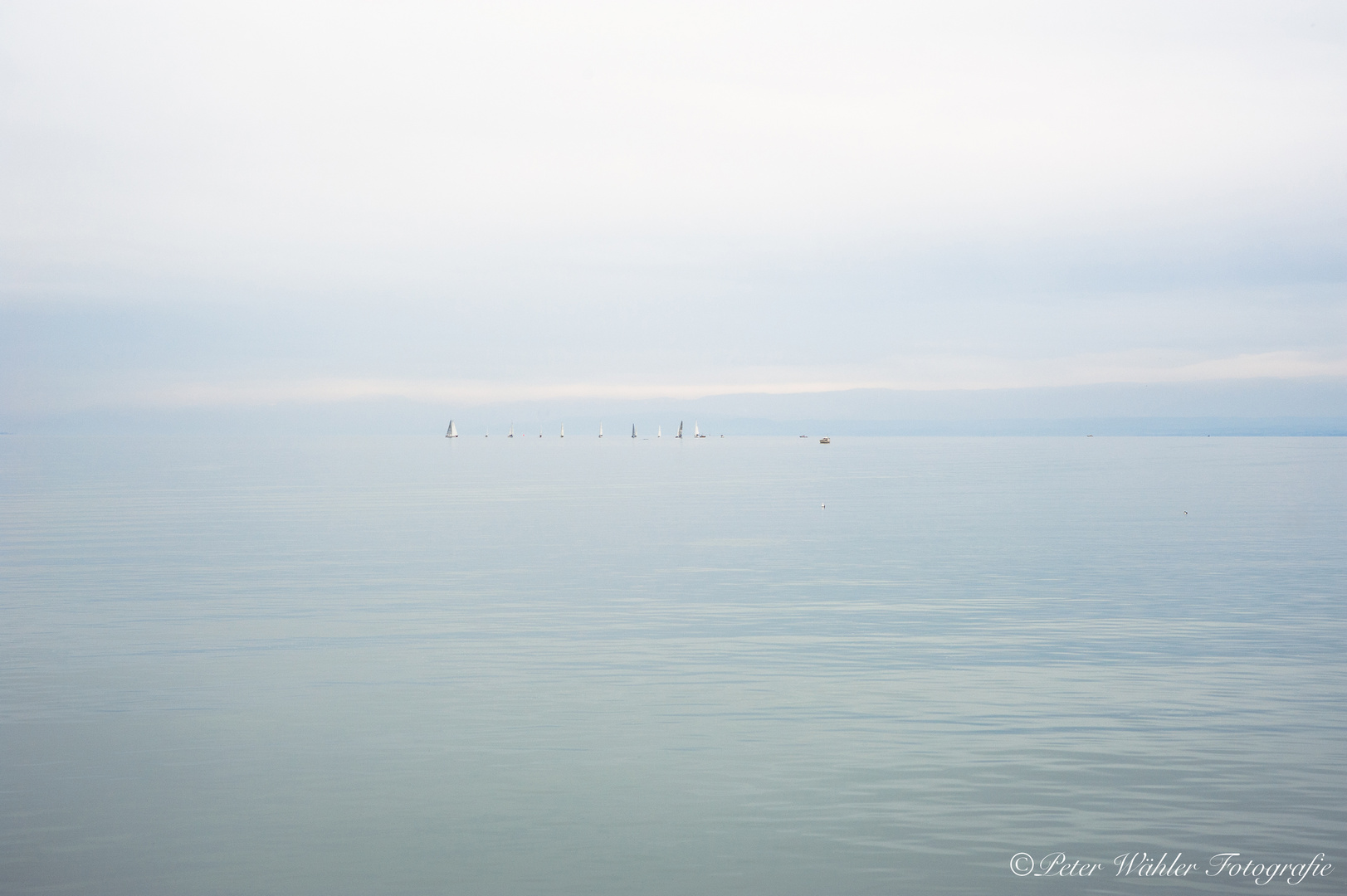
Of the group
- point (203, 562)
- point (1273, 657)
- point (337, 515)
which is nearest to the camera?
point (1273, 657)

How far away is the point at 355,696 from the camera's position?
30031 mm

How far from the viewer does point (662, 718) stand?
27.9 metres

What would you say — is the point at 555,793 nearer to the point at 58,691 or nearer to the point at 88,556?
the point at 58,691

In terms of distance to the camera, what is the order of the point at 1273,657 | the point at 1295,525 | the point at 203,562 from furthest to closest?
the point at 1295,525, the point at 203,562, the point at 1273,657

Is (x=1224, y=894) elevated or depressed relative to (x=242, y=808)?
elevated

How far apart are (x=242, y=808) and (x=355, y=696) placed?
854 centimetres

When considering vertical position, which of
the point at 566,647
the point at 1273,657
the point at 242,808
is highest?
the point at 242,808

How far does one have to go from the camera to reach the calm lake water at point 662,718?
19.3 meters

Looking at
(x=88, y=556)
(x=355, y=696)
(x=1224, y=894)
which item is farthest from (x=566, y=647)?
(x=88, y=556)

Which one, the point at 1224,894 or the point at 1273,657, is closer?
the point at 1224,894

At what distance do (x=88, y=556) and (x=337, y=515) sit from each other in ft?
97.0

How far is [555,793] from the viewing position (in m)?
22.3

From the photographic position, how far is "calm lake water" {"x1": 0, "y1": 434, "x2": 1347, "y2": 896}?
63.5 feet

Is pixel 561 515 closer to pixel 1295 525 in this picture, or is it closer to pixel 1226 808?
pixel 1295 525
